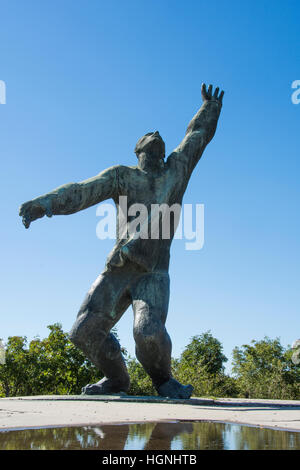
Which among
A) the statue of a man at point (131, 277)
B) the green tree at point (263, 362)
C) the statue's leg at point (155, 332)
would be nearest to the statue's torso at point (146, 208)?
the statue of a man at point (131, 277)

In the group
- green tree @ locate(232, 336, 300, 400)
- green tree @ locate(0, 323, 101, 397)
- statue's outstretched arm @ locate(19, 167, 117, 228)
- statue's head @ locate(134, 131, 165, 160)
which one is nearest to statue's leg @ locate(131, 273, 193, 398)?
statue's outstretched arm @ locate(19, 167, 117, 228)

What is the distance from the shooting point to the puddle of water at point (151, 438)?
86.5 inches

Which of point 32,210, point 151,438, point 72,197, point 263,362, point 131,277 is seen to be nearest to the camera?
point 151,438

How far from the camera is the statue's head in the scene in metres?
6.38

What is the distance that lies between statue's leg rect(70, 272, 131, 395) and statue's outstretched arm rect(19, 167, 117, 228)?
967mm

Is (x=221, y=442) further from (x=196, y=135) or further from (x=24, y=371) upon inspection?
(x=24, y=371)

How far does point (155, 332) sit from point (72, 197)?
6.12 feet

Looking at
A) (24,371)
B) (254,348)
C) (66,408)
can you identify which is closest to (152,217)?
(66,408)

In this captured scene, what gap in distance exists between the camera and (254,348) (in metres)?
36.7

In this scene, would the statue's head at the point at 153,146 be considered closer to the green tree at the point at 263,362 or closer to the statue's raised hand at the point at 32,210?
the statue's raised hand at the point at 32,210

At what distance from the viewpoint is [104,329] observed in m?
5.76

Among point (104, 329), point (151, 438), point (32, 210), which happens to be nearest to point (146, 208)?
point (32, 210)

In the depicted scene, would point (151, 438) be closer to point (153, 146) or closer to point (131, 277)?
point (131, 277)

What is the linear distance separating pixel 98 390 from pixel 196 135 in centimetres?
373
